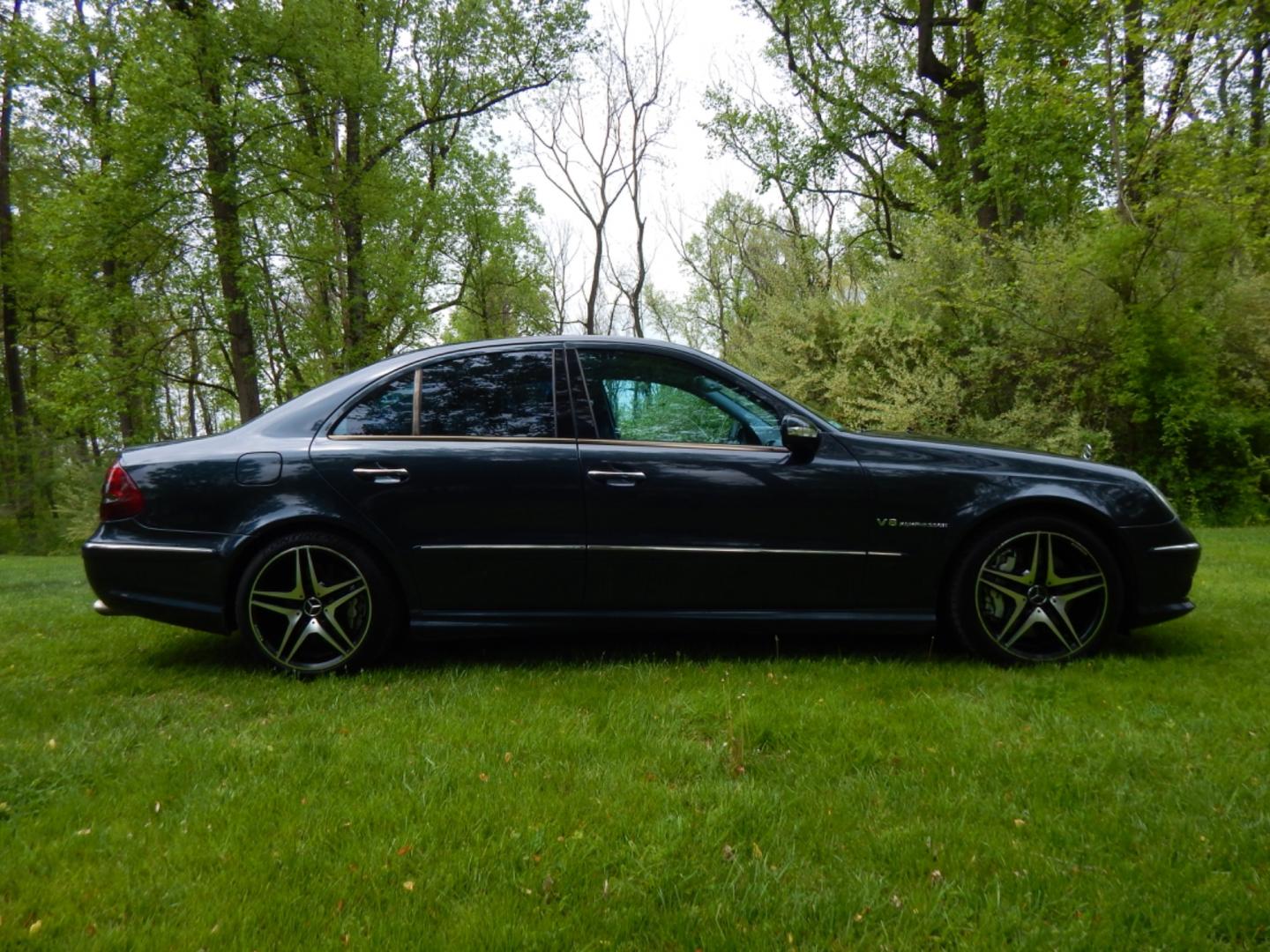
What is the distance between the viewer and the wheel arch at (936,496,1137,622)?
3.65 metres

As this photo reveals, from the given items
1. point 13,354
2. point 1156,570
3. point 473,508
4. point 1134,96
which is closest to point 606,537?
point 473,508

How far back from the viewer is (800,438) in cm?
363

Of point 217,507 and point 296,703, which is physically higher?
point 217,507

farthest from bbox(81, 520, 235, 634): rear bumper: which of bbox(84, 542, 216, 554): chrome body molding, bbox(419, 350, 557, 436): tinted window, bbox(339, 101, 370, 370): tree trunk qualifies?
bbox(339, 101, 370, 370): tree trunk

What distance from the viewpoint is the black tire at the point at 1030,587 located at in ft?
12.0

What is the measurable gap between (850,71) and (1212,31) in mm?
12742

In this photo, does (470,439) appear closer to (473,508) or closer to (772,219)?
(473,508)

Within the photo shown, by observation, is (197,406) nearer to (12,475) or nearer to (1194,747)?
(12,475)

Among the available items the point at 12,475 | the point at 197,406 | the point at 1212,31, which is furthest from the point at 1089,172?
the point at 197,406

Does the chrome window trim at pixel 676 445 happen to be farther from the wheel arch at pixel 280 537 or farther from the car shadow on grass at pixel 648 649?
the wheel arch at pixel 280 537

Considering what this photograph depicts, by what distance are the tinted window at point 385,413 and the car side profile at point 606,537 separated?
0.6 inches

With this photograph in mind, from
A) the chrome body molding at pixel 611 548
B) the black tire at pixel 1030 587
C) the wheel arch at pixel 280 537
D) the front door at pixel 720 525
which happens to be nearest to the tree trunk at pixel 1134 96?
the black tire at pixel 1030 587

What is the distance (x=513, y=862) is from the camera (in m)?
2.01

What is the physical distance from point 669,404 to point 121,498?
2613mm
